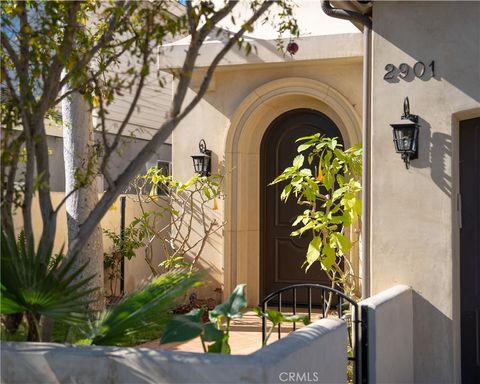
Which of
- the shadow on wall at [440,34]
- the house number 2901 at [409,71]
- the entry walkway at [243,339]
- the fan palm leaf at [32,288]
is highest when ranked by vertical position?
the shadow on wall at [440,34]

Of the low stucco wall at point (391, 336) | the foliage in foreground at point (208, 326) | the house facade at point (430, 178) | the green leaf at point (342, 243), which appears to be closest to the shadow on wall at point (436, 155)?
the house facade at point (430, 178)

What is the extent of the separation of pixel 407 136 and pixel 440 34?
0.88 metres

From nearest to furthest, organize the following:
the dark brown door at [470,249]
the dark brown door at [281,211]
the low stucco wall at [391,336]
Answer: the low stucco wall at [391,336]
the dark brown door at [470,249]
the dark brown door at [281,211]

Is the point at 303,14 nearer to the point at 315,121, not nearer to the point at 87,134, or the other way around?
the point at 315,121

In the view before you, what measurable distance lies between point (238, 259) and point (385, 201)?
171 inches

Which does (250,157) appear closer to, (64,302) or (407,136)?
(407,136)

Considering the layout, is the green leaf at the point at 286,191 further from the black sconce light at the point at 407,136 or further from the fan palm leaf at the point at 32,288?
the fan palm leaf at the point at 32,288

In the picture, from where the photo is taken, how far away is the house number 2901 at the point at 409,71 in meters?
6.42

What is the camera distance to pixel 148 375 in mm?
3773

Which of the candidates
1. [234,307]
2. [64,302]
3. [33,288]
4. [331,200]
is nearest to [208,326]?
[234,307]

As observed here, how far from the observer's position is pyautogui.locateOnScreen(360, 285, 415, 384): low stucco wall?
543cm

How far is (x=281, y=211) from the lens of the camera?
10.8 meters

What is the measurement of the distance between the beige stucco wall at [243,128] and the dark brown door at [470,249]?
3390 millimetres

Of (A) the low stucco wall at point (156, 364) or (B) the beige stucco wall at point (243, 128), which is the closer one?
(A) the low stucco wall at point (156, 364)
